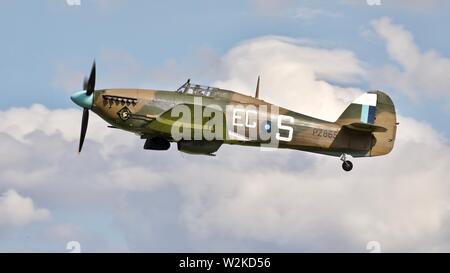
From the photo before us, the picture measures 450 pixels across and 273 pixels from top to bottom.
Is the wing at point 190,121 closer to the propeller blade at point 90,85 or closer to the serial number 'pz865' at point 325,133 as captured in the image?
the propeller blade at point 90,85

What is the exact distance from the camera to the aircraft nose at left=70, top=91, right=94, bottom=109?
3684 cm

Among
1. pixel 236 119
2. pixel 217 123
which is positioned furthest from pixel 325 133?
pixel 217 123

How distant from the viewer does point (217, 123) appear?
36781 millimetres

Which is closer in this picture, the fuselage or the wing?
the wing

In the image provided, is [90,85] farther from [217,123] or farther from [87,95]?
[217,123]

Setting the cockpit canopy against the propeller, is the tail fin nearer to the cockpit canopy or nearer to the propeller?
the cockpit canopy

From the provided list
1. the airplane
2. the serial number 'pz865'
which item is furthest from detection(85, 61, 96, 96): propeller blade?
the serial number 'pz865'

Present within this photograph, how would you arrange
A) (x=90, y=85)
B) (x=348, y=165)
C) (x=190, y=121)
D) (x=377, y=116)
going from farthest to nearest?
(x=377, y=116), (x=348, y=165), (x=90, y=85), (x=190, y=121)

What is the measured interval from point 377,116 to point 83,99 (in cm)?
1056

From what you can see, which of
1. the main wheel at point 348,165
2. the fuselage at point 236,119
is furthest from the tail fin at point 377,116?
the main wheel at point 348,165

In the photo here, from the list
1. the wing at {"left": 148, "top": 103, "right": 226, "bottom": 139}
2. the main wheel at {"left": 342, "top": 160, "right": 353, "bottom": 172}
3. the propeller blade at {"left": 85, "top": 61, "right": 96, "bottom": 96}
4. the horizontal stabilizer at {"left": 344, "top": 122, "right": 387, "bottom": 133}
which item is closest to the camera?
the wing at {"left": 148, "top": 103, "right": 226, "bottom": 139}
